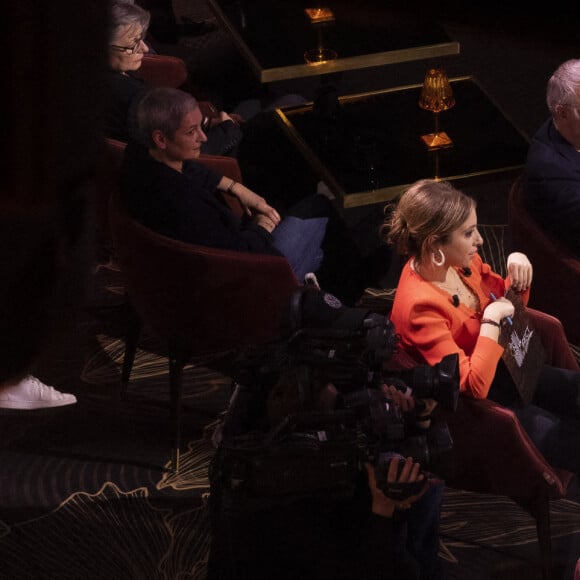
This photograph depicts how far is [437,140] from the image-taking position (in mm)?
3986

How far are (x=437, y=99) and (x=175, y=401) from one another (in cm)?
170

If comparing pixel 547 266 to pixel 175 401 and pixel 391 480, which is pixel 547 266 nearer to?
pixel 175 401

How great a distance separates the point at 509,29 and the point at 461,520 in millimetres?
2858

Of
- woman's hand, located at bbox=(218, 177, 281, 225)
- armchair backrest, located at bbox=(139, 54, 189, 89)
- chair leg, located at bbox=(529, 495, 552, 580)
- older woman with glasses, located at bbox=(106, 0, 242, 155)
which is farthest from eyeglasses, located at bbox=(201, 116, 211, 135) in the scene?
chair leg, located at bbox=(529, 495, 552, 580)

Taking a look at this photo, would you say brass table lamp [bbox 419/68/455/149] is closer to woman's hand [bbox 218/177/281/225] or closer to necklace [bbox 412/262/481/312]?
woman's hand [bbox 218/177/281/225]

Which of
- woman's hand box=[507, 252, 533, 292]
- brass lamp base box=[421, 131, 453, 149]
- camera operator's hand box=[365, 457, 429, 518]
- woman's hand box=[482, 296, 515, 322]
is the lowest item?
brass lamp base box=[421, 131, 453, 149]

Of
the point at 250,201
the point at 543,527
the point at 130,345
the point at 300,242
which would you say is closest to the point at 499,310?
the point at 543,527

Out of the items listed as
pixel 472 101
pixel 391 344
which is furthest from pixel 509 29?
pixel 472 101

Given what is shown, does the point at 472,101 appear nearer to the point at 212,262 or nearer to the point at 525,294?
the point at 525,294

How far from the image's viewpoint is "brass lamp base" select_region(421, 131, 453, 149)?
3971 mm

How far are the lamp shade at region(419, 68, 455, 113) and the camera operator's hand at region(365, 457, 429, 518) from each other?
2437 mm

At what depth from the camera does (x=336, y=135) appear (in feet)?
13.1

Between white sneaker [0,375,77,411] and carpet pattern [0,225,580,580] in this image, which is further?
white sneaker [0,375,77,411]

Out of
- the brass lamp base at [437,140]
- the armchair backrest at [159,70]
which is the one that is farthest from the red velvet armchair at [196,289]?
the armchair backrest at [159,70]
